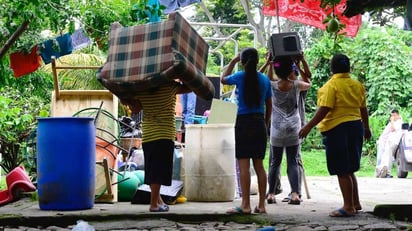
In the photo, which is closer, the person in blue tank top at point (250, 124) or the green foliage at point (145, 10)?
the person in blue tank top at point (250, 124)

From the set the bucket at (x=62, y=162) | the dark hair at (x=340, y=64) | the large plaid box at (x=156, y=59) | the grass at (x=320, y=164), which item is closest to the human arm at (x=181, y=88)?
A: the large plaid box at (x=156, y=59)

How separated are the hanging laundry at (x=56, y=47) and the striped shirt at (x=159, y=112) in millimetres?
3279

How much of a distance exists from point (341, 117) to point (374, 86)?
13809 millimetres

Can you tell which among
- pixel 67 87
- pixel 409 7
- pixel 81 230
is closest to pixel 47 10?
pixel 81 230

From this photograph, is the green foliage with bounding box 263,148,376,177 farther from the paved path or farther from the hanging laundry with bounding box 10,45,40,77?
the paved path

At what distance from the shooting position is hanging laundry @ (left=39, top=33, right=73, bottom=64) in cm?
890

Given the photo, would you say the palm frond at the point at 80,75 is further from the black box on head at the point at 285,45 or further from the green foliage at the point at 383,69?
the green foliage at the point at 383,69

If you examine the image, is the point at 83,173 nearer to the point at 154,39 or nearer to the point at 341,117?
the point at 154,39

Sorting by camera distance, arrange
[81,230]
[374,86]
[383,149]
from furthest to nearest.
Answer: [374,86] < [383,149] < [81,230]

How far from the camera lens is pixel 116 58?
5.92 metres

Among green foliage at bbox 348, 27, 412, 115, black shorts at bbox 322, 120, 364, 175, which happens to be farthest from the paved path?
green foliage at bbox 348, 27, 412, 115

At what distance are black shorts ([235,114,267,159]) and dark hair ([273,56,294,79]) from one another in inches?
33.6

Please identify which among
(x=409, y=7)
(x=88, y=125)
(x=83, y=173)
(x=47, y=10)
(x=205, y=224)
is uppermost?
(x=47, y=10)

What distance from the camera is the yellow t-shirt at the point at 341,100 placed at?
18.9ft
